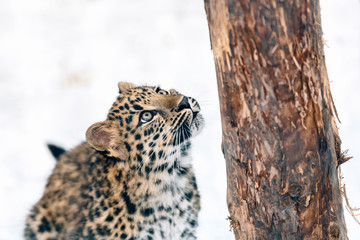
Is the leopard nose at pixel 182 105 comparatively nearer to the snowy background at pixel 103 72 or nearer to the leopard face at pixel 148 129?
the leopard face at pixel 148 129

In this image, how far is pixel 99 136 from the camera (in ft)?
13.4

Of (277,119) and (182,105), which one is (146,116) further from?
(277,119)

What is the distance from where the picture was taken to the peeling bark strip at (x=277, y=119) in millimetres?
2938

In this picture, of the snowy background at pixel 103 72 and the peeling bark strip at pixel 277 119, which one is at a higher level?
the snowy background at pixel 103 72

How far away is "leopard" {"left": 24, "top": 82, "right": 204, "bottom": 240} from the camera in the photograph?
419 centimetres

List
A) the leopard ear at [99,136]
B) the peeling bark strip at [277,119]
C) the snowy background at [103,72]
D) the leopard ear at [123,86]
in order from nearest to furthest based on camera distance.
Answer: the peeling bark strip at [277,119], the leopard ear at [99,136], the leopard ear at [123,86], the snowy background at [103,72]

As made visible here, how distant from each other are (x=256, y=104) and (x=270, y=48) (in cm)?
42

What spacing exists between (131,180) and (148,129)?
536mm

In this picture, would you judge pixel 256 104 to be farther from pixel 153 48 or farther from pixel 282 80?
pixel 153 48

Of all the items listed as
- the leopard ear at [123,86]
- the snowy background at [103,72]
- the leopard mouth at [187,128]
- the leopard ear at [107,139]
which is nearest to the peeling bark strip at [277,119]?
the leopard mouth at [187,128]

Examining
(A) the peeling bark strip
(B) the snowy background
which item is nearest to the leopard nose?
(A) the peeling bark strip

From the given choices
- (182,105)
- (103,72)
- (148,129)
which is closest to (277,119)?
(182,105)

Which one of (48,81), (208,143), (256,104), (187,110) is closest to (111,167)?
(187,110)

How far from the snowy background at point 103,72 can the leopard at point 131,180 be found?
139cm
